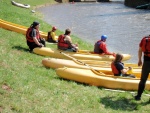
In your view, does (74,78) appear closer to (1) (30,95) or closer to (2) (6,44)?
(1) (30,95)

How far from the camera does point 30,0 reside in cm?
4503

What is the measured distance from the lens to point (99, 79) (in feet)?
27.2

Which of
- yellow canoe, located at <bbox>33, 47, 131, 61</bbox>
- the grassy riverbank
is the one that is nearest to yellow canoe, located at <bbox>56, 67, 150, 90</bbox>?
the grassy riverbank

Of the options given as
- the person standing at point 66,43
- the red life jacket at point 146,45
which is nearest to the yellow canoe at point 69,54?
the person standing at point 66,43

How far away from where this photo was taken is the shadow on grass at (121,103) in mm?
6980

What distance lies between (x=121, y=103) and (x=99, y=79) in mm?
1247

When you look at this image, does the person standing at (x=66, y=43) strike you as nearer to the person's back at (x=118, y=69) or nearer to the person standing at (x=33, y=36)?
the person standing at (x=33, y=36)

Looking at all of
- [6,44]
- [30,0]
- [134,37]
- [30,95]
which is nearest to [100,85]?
[30,95]

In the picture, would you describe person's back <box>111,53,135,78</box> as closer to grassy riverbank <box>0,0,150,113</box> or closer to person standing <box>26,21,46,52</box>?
grassy riverbank <box>0,0,150,113</box>

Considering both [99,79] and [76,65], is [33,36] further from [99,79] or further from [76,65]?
[99,79]

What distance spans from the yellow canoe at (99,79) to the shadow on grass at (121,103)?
74 centimetres

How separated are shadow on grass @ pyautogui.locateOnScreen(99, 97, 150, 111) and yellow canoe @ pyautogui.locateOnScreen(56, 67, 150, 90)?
2.44 ft

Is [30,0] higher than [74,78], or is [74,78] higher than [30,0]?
[74,78]

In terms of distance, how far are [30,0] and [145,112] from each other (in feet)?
131
